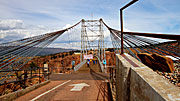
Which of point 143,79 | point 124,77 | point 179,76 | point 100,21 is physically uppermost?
point 100,21

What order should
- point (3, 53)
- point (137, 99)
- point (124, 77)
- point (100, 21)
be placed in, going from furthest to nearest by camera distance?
point (100, 21)
point (3, 53)
point (124, 77)
point (137, 99)

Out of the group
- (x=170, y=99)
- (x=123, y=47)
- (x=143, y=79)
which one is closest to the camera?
(x=170, y=99)

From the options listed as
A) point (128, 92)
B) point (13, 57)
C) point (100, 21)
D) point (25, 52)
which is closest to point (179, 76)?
point (128, 92)

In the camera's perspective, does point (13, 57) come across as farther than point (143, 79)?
Yes

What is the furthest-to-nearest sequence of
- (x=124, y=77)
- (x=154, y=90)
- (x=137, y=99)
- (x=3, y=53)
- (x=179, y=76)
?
1. (x=3, y=53)
2. (x=179, y=76)
3. (x=124, y=77)
4. (x=137, y=99)
5. (x=154, y=90)

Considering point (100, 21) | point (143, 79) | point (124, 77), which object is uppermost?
point (100, 21)

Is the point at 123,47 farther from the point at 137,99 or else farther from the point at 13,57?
the point at 13,57

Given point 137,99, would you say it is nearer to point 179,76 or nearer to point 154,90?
point 154,90

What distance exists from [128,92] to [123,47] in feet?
5.36

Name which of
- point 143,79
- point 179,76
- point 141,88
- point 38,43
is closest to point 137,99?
point 141,88

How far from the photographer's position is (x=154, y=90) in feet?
4.09

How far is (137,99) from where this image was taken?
1.66m

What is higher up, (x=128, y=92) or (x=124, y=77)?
(x=124, y=77)

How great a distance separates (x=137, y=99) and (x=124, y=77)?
49cm
